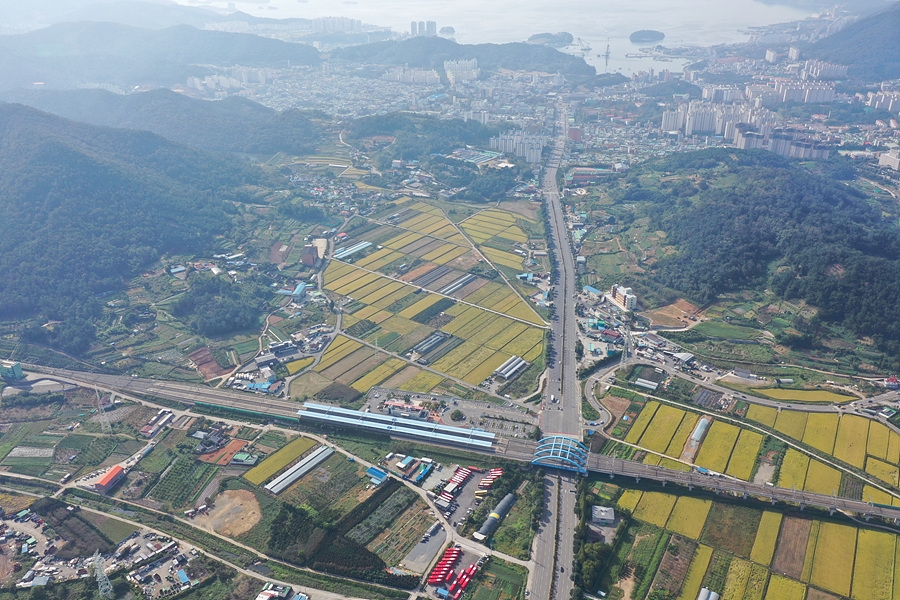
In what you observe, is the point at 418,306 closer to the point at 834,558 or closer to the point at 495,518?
the point at 495,518

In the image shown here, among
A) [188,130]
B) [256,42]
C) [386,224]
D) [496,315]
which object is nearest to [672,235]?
[496,315]

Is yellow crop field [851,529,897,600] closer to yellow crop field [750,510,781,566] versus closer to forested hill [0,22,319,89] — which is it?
yellow crop field [750,510,781,566]

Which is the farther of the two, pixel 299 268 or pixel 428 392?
pixel 299 268

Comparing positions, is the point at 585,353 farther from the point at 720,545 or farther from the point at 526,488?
the point at 720,545

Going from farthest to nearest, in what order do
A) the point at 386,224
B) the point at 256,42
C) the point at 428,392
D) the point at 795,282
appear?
the point at 256,42, the point at 386,224, the point at 795,282, the point at 428,392

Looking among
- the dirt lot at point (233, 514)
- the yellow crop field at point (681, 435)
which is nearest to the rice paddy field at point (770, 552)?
the yellow crop field at point (681, 435)

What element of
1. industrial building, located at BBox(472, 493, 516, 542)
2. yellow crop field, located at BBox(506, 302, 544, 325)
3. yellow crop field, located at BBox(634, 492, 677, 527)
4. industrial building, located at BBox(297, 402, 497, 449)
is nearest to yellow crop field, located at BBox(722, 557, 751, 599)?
yellow crop field, located at BBox(634, 492, 677, 527)

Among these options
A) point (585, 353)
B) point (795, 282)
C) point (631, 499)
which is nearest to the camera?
point (631, 499)
